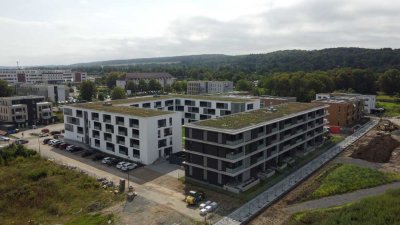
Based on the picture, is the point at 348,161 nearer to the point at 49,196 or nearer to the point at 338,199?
the point at 338,199

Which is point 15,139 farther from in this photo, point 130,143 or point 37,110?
point 130,143

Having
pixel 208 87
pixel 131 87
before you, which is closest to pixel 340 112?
pixel 208 87

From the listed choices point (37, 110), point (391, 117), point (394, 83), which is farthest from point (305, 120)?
point (394, 83)

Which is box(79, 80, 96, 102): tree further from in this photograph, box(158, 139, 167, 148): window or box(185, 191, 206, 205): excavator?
box(185, 191, 206, 205): excavator

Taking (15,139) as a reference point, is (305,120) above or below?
above

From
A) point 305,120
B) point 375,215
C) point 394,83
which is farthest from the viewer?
point 394,83

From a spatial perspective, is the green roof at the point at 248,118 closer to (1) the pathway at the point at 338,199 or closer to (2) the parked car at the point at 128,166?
(1) the pathway at the point at 338,199
